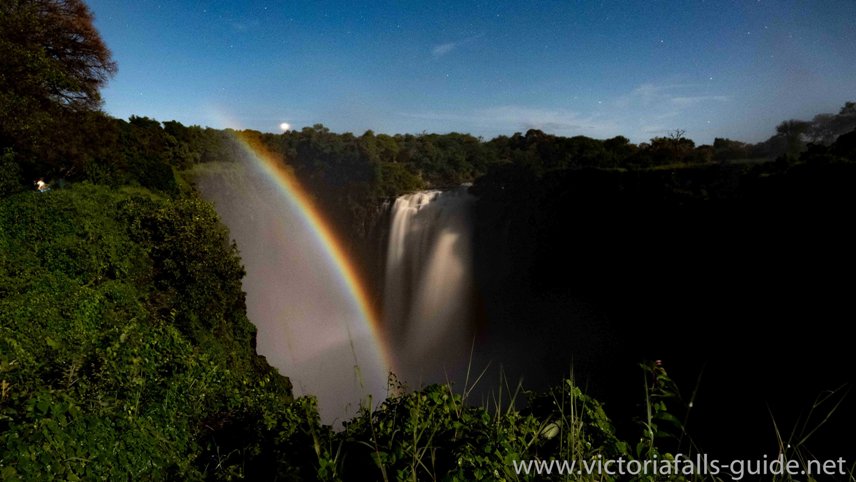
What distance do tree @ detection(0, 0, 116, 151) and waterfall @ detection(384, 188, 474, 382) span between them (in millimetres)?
19121

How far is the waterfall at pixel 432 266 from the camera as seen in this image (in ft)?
97.9

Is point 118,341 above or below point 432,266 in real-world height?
above

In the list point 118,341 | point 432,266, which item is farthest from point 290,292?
point 118,341

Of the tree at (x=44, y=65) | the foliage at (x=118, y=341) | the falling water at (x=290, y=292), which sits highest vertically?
the tree at (x=44, y=65)

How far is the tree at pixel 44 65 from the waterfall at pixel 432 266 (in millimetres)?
19121

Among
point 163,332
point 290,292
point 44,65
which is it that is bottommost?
point 290,292

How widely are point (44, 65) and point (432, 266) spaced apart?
22.8m

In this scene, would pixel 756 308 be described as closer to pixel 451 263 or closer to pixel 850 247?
pixel 850 247

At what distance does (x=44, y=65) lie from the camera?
12.3 metres

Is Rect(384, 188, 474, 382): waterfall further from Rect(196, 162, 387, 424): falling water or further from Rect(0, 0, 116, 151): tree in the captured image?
Rect(0, 0, 116, 151): tree

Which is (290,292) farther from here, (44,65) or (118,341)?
(118,341)

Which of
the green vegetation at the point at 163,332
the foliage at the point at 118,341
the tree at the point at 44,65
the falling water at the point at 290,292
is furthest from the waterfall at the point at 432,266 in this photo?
the tree at the point at 44,65

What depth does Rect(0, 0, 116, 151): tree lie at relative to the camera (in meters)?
11.6

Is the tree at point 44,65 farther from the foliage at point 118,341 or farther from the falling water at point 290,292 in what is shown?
the falling water at point 290,292
